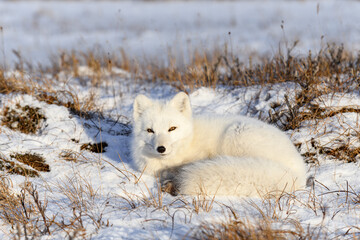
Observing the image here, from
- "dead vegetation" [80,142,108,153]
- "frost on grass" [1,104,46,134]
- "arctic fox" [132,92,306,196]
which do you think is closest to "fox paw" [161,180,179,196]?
"arctic fox" [132,92,306,196]

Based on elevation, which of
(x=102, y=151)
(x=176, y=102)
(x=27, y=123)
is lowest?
(x=102, y=151)

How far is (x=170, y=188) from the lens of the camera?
3.06m

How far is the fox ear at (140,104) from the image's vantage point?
3.40 meters

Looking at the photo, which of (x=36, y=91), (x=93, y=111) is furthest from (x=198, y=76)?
(x=36, y=91)

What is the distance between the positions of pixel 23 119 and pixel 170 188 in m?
2.20

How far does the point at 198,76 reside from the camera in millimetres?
5082

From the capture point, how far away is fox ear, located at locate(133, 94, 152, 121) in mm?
3398

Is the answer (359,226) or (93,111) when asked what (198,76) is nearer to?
(93,111)

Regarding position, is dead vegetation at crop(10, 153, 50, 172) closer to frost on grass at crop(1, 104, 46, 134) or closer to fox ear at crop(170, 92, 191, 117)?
frost on grass at crop(1, 104, 46, 134)

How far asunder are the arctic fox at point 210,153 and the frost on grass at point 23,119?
1430 millimetres

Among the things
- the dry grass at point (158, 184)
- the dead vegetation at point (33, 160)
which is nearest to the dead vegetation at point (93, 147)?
the dry grass at point (158, 184)

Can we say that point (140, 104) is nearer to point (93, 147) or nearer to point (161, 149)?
point (161, 149)

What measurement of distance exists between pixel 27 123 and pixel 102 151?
3.33 feet

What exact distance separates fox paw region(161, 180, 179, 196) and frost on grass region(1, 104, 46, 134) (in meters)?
1.94
